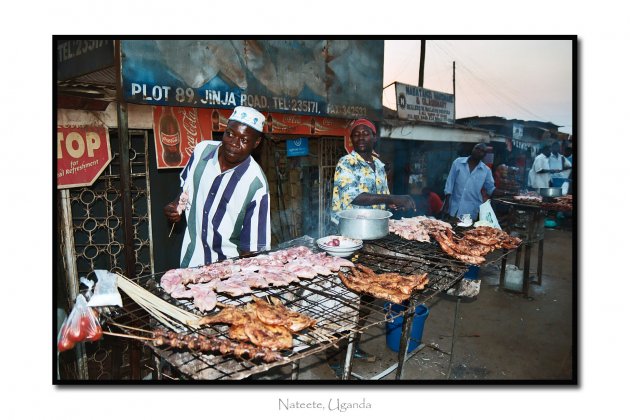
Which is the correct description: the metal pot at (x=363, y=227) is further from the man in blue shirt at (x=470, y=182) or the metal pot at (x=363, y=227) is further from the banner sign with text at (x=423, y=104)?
the banner sign with text at (x=423, y=104)

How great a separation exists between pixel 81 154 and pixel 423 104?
696 centimetres

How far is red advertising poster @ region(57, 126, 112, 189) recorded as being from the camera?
3600 millimetres

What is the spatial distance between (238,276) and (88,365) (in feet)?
8.05

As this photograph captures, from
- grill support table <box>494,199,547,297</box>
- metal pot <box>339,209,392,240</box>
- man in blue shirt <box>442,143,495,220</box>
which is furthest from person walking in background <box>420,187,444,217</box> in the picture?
metal pot <box>339,209,392,240</box>

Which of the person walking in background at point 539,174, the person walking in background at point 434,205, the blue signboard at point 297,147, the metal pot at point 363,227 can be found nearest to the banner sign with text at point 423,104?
the person walking in background at point 434,205

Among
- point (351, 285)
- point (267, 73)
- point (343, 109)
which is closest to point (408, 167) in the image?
point (343, 109)

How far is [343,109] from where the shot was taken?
19.4 feet

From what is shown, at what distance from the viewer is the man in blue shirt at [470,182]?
22.4 ft

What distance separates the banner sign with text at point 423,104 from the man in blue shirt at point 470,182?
5.88 ft

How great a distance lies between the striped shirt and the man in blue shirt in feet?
13.8

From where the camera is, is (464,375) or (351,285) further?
(464,375)

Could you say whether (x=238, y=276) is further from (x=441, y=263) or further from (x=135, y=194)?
(x=135, y=194)

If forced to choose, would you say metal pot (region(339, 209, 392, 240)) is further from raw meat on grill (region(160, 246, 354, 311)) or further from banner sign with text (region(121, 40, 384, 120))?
banner sign with text (region(121, 40, 384, 120))

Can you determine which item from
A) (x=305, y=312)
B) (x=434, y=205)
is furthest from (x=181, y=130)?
(x=434, y=205)
